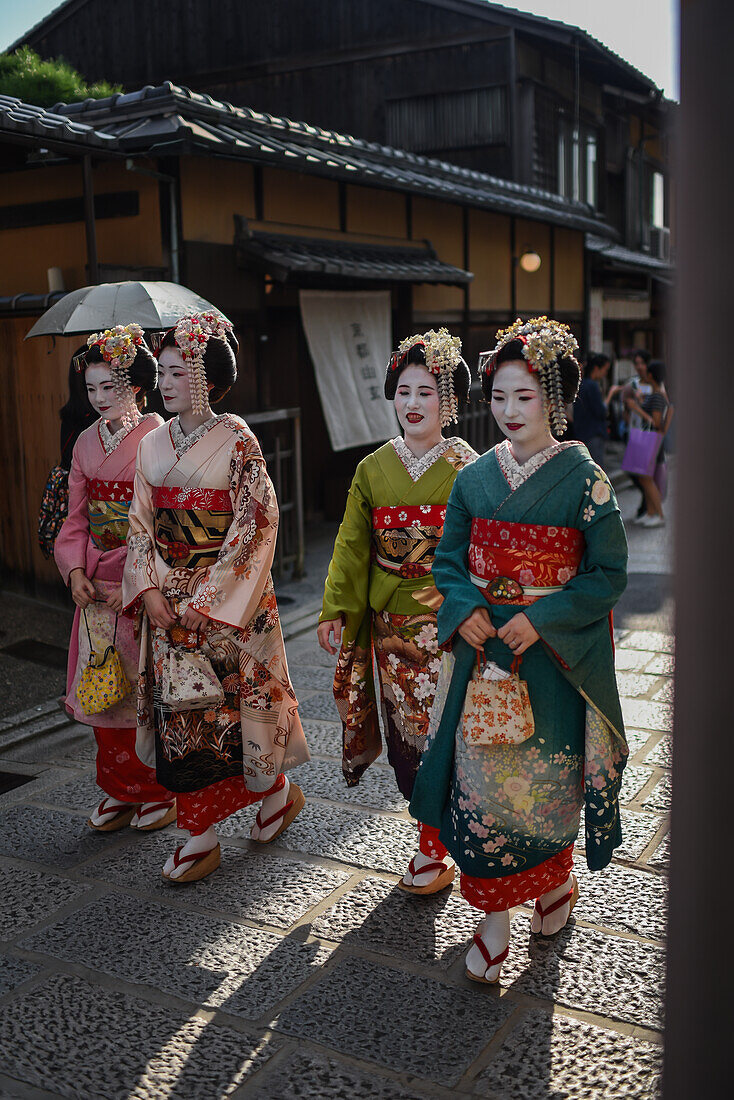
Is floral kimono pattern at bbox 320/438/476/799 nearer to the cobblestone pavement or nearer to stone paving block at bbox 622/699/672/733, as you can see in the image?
the cobblestone pavement

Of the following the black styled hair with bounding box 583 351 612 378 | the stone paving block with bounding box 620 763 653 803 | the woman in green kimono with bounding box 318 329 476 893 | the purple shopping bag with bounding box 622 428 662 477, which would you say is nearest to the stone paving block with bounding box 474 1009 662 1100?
the woman in green kimono with bounding box 318 329 476 893

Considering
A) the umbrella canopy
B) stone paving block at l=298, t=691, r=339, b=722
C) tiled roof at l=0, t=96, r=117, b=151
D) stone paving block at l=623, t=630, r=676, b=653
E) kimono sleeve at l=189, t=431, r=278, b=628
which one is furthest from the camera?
stone paving block at l=623, t=630, r=676, b=653

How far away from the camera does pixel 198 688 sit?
389 cm

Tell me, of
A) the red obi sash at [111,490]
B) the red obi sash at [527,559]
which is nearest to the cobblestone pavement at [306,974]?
the red obi sash at [527,559]

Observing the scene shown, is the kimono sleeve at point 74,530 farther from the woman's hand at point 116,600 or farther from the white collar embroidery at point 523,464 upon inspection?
the white collar embroidery at point 523,464

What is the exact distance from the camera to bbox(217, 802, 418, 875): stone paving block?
13.2 feet

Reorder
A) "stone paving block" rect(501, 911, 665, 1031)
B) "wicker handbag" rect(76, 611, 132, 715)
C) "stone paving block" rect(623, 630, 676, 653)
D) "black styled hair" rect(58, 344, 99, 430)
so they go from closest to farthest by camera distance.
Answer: "stone paving block" rect(501, 911, 665, 1031), "wicker handbag" rect(76, 611, 132, 715), "black styled hair" rect(58, 344, 99, 430), "stone paving block" rect(623, 630, 676, 653)

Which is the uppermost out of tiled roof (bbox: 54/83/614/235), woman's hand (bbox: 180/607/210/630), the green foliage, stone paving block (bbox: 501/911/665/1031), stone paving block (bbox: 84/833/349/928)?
the green foliage

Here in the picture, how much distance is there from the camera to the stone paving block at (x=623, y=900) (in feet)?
11.4

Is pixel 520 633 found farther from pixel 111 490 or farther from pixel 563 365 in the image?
pixel 111 490

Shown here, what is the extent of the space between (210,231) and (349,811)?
213 inches

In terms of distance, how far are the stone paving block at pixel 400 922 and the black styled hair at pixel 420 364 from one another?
190 centimetres

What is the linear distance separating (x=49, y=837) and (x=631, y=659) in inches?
158

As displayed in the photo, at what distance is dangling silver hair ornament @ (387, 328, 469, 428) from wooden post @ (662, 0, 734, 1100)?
247 cm
